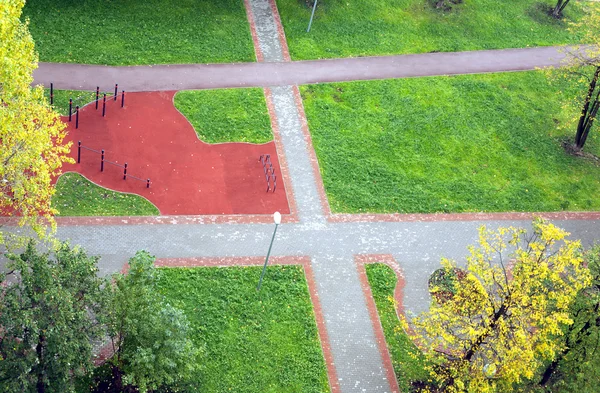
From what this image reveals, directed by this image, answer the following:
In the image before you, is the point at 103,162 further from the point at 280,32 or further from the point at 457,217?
the point at 457,217

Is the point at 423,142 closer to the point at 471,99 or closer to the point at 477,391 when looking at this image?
the point at 471,99

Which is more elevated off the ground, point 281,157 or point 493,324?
point 493,324

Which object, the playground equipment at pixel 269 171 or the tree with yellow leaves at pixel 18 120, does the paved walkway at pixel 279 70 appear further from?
the tree with yellow leaves at pixel 18 120

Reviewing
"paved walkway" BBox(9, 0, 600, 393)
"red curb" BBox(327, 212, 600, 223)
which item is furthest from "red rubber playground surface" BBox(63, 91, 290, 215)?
"red curb" BBox(327, 212, 600, 223)

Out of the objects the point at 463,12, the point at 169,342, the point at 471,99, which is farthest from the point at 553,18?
the point at 169,342

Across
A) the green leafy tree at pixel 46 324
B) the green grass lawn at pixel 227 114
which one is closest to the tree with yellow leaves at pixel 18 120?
the green leafy tree at pixel 46 324

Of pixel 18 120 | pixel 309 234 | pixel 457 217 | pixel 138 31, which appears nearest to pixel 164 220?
pixel 309 234
